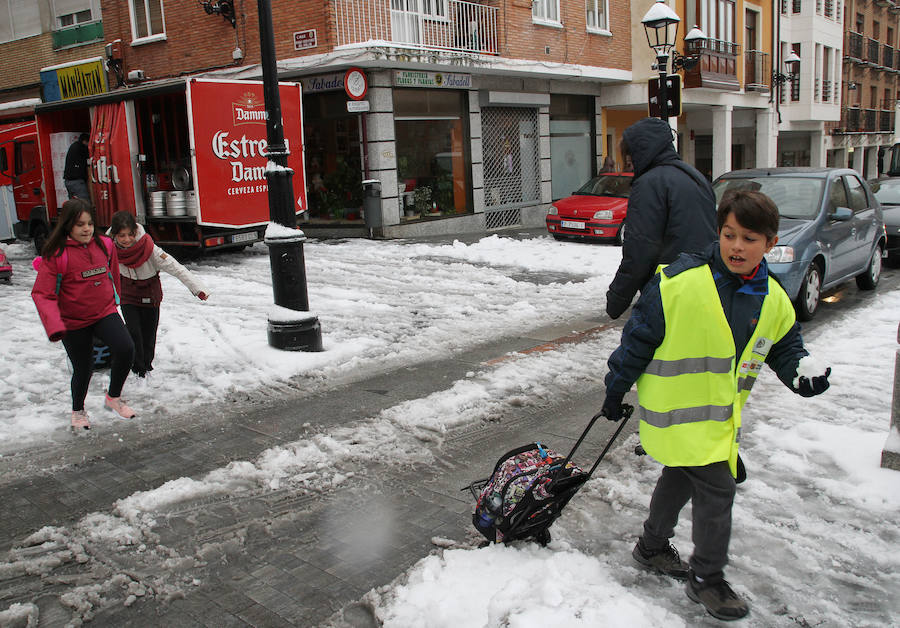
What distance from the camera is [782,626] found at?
9.58 ft

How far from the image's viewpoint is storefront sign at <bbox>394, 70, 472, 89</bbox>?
634 inches

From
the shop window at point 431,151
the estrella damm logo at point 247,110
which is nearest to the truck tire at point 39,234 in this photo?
the estrella damm logo at point 247,110

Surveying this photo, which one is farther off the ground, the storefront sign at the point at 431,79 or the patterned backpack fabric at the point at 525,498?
the storefront sign at the point at 431,79

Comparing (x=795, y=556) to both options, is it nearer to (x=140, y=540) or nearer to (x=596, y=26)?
(x=140, y=540)

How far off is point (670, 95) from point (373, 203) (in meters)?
6.61

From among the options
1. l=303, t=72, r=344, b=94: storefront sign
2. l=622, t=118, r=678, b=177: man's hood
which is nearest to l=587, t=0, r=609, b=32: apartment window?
l=303, t=72, r=344, b=94: storefront sign

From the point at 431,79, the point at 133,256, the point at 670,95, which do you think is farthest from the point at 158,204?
the point at 670,95

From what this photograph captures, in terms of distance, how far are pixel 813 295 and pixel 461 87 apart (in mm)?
11434

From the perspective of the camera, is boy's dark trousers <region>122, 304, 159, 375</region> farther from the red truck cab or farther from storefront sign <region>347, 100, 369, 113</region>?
the red truck cab

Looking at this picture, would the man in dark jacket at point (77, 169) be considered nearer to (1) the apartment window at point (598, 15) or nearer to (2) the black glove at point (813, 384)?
(2) the black glove at point (813, 384)

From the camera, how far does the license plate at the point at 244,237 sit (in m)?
13.3

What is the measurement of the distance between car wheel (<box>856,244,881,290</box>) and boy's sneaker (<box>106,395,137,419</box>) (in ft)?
30.1

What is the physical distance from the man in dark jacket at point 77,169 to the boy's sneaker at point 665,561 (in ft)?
42.7

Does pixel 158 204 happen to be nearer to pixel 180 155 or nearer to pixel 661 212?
pixel 180 155
